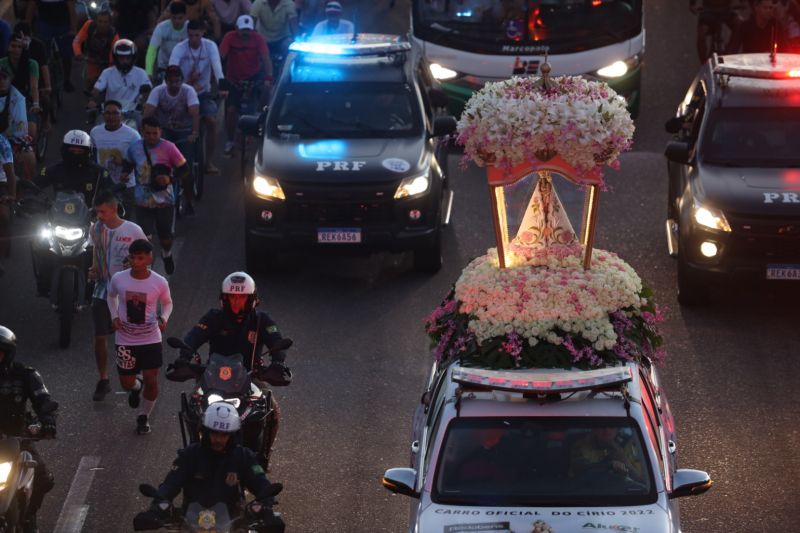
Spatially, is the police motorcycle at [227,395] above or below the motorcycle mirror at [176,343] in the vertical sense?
below

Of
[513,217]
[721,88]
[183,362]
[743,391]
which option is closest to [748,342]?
[743,391]

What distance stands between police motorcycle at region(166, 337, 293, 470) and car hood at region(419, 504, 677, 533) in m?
2.18

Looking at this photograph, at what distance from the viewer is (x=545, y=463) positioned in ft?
35.3

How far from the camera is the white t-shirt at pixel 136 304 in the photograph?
14352 mm

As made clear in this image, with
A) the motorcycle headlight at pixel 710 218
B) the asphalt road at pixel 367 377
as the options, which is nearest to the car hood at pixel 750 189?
the motorcycle headlight at pixel 710 218

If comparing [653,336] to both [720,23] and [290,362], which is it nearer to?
[290,362]

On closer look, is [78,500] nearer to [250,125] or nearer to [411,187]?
[411,187]

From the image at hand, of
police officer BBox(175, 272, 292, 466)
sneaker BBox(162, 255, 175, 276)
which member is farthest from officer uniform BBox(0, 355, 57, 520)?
sneaker BBox(162, 255, 175, 276)

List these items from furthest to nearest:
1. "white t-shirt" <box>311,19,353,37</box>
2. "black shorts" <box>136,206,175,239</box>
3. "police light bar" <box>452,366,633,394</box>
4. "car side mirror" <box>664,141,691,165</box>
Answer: "white t-shirt" <box>311,19,353,37</box>, "black shorts" <box>136,206,175,239</box>, "car side mirror" <box>664,141,691,165</box>, "police light bar" <box>452,366,633,394</box>

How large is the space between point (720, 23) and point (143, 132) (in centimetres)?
1128

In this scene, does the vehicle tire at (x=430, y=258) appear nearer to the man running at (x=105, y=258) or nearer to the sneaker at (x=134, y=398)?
the man running at (x=105, y=258)

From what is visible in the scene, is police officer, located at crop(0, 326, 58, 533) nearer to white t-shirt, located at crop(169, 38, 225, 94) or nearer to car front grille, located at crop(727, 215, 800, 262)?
car front grille, located at crop(727, 215, 800, 262)

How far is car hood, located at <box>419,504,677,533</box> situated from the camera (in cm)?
1035

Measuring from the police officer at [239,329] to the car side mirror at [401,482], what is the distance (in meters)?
2.14
